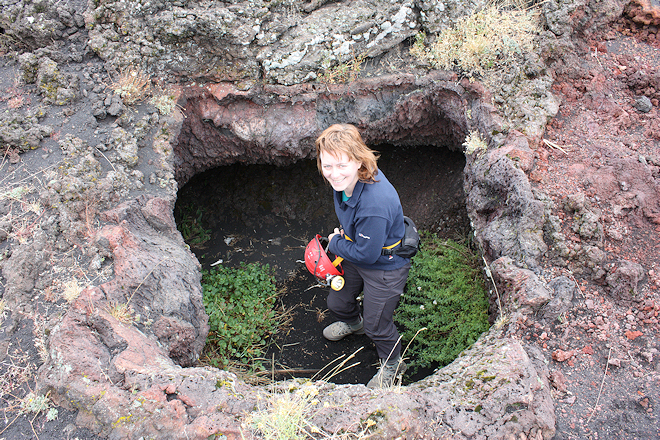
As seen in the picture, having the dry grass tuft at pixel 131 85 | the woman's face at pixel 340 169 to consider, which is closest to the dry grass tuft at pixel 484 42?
the woman's face at pixel 340 169

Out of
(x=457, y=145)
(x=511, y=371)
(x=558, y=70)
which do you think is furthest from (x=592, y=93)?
(x=511, y=371)

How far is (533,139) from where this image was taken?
3.44 meters

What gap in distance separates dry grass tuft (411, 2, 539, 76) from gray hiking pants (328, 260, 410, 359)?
2267 millimetres

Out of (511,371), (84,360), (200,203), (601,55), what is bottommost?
(200,203)

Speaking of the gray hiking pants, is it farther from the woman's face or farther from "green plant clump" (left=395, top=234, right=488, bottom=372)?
the woman's face

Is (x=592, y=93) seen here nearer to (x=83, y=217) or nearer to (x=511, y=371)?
(x=511, y=371)

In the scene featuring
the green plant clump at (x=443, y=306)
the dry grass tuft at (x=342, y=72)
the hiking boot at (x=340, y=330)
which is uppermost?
the dry grass tuft at (x=342, y=72)

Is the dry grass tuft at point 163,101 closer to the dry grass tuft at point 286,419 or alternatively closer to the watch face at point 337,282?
the watch face at point 337,282

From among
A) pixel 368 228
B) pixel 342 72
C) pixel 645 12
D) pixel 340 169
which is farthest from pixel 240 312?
pixel 645 12

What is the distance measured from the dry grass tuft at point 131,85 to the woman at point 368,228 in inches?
84.2

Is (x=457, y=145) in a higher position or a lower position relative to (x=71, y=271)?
lower

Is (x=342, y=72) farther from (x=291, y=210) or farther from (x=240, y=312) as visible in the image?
(x=240, y=312)

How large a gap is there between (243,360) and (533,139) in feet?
10.9

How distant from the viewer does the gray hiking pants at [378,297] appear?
2939mm
